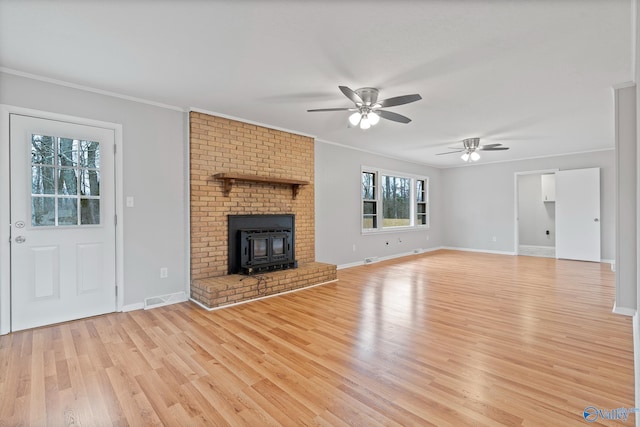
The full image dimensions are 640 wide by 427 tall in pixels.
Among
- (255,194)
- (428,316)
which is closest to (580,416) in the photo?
(428,316)

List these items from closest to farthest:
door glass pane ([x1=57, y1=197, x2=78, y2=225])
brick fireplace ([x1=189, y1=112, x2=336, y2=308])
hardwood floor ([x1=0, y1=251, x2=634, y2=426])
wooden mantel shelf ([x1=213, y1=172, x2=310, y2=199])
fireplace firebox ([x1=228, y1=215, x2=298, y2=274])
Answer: hardwood floor ([x1=0, y1=251, x2=634, y2=426]) → door glass pane ([x1=57, y1=197, x2=78, y2=225]) → brick fireplace ([x1=189, y1=112, x2=336, y2=308]) → wooden mantel shelf ([x1=213, y1=172, x2=310, y2=199]) → fireplace firebox ([x1=228, y1=215, x2=298, y2=274])

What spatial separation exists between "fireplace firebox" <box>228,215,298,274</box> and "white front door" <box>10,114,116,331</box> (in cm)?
146

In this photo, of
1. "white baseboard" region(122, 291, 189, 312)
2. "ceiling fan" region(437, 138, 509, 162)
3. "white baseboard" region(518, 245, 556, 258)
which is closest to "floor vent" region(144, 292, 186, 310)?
"white baseboard" region(122, 291, 189, 312)

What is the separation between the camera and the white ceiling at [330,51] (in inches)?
78.5

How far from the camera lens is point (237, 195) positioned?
438 centimetres

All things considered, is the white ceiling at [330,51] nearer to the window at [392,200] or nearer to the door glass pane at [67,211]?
the door glass pane at [67,211]

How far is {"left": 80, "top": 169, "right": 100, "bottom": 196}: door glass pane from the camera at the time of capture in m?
3.25

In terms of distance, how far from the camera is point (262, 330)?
9.52ft

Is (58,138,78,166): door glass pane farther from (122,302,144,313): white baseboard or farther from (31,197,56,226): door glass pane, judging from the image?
(122,302,144,313): white baseboard

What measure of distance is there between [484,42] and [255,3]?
5.88ft

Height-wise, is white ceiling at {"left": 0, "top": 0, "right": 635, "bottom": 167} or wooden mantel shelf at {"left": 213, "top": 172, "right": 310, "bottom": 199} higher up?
white ceiling at {"left": 0, "top": 0, "right": 635, "bottom": 167}

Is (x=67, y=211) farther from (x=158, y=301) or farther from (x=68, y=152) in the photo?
(x=158, y=301)

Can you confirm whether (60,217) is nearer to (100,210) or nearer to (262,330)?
(100,210)

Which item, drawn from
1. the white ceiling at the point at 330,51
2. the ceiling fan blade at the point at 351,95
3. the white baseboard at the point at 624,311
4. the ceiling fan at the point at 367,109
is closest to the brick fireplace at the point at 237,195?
the white ceiling at the point at 330,51
